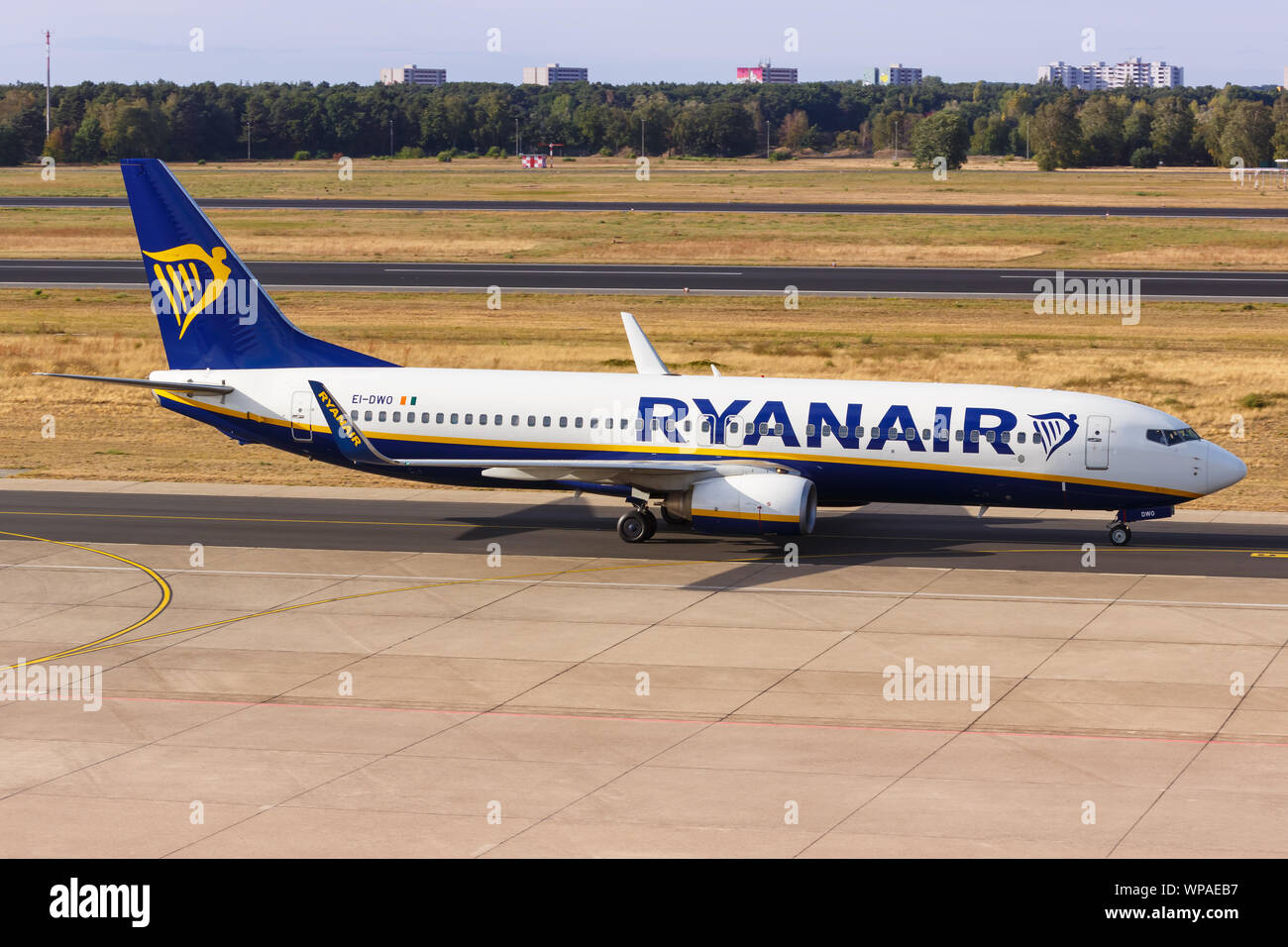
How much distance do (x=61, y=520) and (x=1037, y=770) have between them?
30922 mm

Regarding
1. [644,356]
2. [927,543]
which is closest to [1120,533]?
[927,543]

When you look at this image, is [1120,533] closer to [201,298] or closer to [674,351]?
[201,298]

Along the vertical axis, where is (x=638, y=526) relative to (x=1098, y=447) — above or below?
below

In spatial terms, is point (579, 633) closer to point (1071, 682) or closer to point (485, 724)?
point (485, 724)

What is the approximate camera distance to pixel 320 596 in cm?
3550

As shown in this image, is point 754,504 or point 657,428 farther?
point 657,428

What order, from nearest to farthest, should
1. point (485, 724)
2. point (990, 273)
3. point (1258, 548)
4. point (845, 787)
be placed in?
point (845, 787)
point (485, 724)
point (1258, 548)
point (990, 273)

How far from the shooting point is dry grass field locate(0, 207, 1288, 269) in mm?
113000

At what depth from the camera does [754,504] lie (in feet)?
123

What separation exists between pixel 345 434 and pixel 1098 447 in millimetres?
19867

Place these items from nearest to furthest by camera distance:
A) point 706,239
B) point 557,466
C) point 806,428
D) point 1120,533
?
point 557,466 → point 806,428 → point 1120,533 → point 706,239

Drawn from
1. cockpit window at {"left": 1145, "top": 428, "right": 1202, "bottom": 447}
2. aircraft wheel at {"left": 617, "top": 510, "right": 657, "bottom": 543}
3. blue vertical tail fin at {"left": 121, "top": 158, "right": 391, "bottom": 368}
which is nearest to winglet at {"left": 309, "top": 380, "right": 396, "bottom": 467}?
blue vertical tail fin at {"left": 121, "top": 158, "right": 391, "bottom": 368}

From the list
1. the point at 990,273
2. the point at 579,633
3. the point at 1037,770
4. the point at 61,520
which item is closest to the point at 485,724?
the point at 579,633

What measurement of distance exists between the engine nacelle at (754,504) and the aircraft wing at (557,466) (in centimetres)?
54
